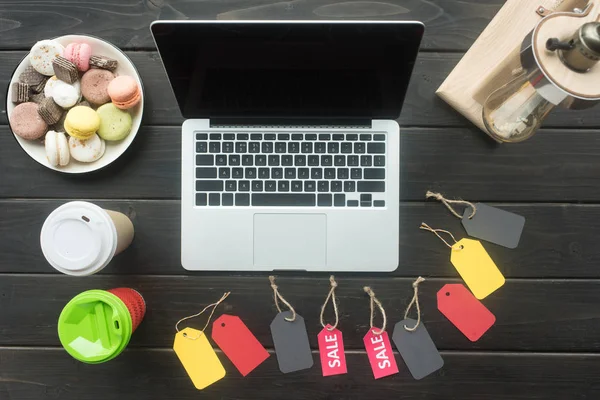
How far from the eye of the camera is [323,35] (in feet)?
1.91

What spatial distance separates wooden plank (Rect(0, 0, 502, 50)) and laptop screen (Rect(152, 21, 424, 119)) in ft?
0.57

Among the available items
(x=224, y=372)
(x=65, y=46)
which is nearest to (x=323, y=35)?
(x=65, y=46)

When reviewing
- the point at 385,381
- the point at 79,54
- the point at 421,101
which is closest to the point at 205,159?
the point at 79,54

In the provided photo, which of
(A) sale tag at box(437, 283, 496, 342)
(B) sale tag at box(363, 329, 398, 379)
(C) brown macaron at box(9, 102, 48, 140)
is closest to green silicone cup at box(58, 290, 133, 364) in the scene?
(C) brown macaron at box(9, 102, 48, 140)

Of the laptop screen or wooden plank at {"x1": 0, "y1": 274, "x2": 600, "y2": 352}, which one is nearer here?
the laptop screen

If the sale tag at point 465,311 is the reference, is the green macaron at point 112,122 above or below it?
above

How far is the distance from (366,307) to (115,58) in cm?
58

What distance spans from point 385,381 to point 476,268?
242 mm

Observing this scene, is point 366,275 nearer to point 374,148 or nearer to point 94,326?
point 374,148

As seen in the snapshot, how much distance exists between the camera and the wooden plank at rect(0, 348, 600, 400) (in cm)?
77

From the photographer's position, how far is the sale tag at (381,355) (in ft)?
2.49

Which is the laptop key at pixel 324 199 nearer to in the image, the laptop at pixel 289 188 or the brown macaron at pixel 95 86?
the laptop at pixel 289 188

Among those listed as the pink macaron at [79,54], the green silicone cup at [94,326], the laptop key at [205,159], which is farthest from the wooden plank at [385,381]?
the pink macaron at [79,54]

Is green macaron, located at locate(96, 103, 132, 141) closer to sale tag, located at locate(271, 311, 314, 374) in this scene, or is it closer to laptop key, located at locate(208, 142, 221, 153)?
laptop key, located at locate(208, 142, 221, 153)
